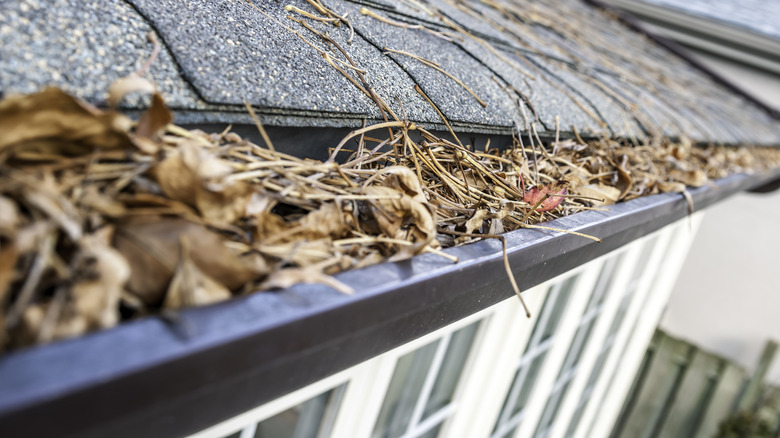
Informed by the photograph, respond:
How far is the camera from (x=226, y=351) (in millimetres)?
427

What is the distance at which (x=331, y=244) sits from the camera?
24.9 inches

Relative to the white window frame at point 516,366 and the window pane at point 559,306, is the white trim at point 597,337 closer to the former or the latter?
the white window frame at point 516,366

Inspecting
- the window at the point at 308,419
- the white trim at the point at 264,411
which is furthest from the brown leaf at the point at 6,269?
the window at the point at 308,419

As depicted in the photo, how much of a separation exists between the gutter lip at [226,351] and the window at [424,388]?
0.83 m

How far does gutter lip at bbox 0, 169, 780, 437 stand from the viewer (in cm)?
34

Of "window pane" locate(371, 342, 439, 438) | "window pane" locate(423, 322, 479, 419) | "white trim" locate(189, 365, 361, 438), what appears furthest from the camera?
"window pane" locate(423, 322, 479, 419)

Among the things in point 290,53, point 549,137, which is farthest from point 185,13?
point 549,137

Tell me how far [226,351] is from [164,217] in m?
0.14

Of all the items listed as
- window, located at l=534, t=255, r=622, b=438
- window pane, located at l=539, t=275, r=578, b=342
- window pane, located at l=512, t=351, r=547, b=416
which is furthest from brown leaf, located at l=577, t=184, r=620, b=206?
window, located at l=534, t=255, r=622, b=438

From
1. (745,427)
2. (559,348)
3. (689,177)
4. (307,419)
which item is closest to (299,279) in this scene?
(307,419)

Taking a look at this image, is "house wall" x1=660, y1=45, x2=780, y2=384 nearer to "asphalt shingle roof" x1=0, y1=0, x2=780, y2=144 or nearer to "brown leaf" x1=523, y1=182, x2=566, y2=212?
"asphalt shingle roof" x1=0, y1=0, x2=780, y2=144

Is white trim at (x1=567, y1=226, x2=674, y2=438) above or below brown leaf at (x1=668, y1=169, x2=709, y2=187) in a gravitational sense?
below

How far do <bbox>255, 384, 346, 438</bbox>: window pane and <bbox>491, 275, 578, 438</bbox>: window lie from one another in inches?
48.8

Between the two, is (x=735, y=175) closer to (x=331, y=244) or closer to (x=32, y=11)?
(x=331, y=244)
